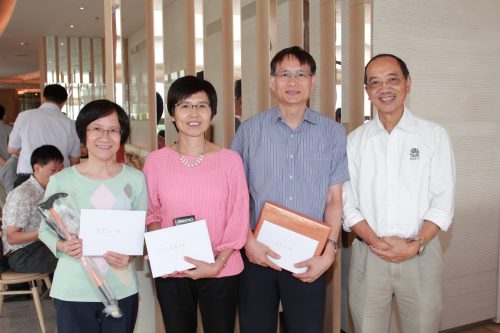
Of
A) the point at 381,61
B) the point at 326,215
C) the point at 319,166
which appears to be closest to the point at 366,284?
the point at 326,215

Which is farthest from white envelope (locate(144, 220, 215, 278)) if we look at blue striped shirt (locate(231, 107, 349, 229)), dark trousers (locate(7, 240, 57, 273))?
dark trousers (locate(7, 240, 57, 273))

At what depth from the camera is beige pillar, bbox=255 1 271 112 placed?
2.72 metres

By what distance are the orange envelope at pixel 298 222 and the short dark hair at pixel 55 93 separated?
3.15m

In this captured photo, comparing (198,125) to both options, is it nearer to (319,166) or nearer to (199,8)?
(319,166)

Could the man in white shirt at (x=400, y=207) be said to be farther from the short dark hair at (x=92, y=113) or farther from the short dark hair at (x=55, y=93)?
the short dark hair at (x=55, y=93)

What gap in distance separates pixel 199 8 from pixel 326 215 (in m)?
1.42

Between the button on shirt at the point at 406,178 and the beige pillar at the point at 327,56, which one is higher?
the beige pillar at the point at 327,56

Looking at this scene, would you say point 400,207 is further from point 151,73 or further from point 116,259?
point 151,73

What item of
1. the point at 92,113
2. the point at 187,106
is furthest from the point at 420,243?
the point at 92,113

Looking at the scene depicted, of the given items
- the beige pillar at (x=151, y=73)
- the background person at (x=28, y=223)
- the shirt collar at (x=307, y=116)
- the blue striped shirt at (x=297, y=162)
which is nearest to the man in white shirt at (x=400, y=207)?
the blue striped shirt at (x=297, y=162)

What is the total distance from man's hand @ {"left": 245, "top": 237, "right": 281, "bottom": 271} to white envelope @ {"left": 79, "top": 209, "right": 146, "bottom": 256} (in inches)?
18.0

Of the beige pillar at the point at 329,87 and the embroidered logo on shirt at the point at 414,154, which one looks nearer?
the embroidered logo on shirt at the point at 414,154

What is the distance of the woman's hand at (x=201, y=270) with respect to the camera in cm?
178

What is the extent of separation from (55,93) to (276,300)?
3.24 m
